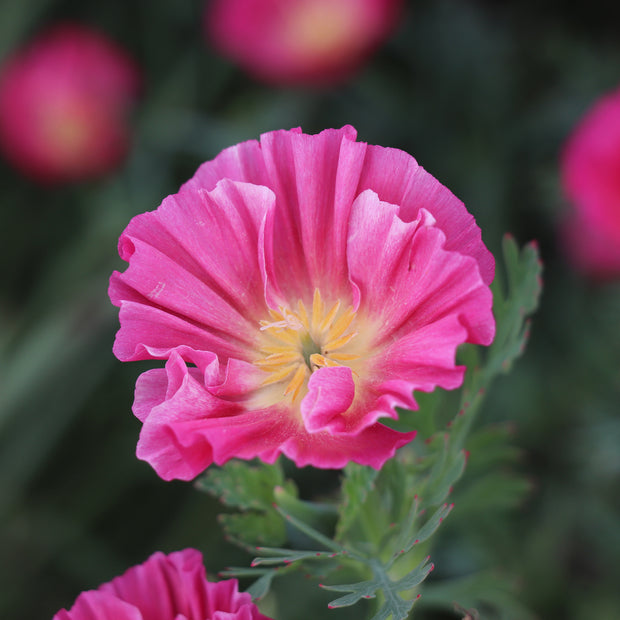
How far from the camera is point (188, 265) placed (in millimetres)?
473

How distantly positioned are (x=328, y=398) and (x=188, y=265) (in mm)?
123

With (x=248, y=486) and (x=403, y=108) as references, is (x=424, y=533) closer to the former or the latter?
(x=248, y=486)

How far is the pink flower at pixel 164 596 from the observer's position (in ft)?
1.42

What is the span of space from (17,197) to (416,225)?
1.31 meters

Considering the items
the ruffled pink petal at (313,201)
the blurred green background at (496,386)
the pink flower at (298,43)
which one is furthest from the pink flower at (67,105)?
the ruffled pink petal at (313,201)

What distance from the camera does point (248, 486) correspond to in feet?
1.65

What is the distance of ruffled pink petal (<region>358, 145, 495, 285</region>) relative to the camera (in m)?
0.42

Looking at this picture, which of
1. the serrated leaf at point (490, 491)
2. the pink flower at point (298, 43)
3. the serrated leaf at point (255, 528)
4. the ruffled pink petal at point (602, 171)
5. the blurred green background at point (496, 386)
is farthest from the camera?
the pink flower at point (298, 43)

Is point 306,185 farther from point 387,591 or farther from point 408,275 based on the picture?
point 387,591

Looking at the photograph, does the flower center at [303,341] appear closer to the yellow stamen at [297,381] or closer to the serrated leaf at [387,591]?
the yellow stamen at [297,381]

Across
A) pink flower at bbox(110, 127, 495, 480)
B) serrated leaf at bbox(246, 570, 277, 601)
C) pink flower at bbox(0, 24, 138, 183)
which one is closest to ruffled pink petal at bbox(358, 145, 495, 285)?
pink flower at bbox(110, 127, 495, 480)

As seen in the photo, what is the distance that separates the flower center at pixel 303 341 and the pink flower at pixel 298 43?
810 mm

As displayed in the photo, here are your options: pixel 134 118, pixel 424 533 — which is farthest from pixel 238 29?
pixel 424 533

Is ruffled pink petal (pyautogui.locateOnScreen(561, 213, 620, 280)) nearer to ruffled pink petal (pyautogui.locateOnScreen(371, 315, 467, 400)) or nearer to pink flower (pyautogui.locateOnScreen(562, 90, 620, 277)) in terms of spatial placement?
pink flower (pyautogui.locateOnScreen(562, 90, 620, 277))
